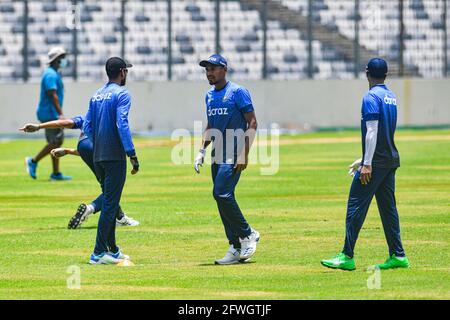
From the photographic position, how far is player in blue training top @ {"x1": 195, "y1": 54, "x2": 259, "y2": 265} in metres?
14.9

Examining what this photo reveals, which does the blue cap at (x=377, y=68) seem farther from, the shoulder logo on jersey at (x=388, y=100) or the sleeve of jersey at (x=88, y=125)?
the sleeve of jersey at (x=88, y=125)

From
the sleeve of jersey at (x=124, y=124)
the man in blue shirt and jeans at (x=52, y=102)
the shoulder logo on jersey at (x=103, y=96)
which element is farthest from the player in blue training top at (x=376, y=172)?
the man in blue shirt and jeans at (x=52, y=102)

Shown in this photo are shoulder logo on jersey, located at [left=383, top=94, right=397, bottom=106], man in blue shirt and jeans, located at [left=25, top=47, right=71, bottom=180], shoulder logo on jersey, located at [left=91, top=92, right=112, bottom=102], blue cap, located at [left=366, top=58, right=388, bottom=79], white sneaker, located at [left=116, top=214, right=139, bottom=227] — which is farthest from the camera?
man in blue shirt and jeans, located at [left=25, top=47, right=71, bottom=180]

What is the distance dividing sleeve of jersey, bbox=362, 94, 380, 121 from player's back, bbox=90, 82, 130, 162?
8.71ft

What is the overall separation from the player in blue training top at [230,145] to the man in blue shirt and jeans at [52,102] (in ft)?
33.6

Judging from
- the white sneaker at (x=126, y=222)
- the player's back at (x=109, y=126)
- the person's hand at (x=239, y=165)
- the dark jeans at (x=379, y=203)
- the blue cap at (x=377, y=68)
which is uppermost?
the blue cap at (x=377, y=68)

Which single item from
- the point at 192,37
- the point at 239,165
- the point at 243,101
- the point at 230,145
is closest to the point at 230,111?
the point at 243,101

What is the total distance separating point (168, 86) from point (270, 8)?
16.7ft

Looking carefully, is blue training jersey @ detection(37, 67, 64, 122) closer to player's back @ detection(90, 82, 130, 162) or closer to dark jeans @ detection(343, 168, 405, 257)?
player's back @ detection(90, 82, 130, 162)

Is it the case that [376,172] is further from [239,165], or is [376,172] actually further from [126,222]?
[126,222]

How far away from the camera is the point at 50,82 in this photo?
25.5 metres

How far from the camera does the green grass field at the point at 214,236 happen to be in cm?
1302

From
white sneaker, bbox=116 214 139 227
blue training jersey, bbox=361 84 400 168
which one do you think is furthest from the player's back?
white sneaker, bbox=116 214 139 227
